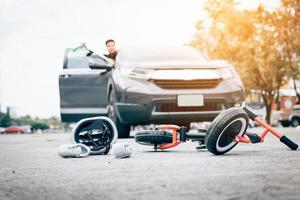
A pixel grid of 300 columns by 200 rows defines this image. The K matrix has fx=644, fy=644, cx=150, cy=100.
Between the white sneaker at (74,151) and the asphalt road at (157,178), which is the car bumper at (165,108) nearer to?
the white sneaker at (74,151)

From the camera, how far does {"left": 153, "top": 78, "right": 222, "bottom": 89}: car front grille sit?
31.4 ft

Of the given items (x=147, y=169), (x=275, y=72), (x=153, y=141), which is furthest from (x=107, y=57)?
(x=275, y=72)

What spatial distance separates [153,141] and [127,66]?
3.00 m

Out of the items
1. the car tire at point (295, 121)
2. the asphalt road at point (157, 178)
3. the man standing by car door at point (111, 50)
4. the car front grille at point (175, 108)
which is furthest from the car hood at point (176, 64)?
the car tire at point (295, 121)

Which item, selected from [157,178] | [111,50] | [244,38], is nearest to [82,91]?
[111,50]

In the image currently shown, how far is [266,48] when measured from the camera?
32844mm

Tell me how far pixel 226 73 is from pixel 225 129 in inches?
156

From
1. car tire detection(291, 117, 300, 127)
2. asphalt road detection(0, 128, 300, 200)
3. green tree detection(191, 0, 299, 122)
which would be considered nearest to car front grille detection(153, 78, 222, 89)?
asphalt road detection(0, 128, 300, 200)

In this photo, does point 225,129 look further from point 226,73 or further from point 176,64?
point 226,73

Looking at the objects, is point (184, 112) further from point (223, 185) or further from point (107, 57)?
point (223, 185)

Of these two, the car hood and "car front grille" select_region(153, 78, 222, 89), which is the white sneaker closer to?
"car front grille" select_region(153, 78, 222, 89)

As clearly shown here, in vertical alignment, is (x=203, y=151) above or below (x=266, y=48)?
below

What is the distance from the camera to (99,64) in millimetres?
10289

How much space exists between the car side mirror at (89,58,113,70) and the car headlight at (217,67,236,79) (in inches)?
69.9
